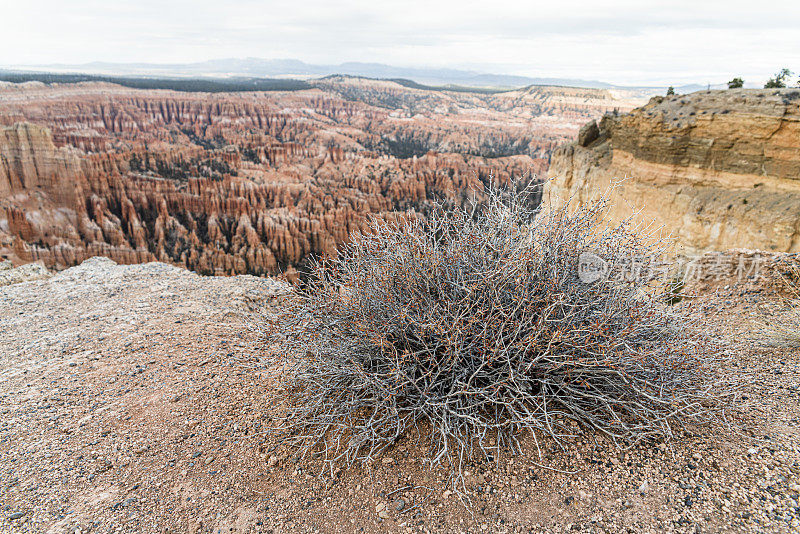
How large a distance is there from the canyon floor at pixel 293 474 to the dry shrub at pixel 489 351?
172mm

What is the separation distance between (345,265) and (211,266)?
28.4 meters

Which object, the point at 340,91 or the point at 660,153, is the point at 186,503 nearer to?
the point at 660,153

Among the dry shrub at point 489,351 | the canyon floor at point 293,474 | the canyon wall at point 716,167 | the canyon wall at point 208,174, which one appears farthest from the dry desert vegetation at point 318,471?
the canyon wall at point 716,167

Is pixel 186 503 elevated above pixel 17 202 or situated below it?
above

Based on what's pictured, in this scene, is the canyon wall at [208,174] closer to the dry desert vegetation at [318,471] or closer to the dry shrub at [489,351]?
the dry shrub at [489,351]

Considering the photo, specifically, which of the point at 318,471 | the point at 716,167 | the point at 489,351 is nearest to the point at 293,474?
the point at 318,471

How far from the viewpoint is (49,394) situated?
155 inches

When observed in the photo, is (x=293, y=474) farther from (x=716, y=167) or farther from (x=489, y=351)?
(x=716, y=167)

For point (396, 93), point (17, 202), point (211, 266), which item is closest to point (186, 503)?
point (211, 266)

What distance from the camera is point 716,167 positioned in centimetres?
828

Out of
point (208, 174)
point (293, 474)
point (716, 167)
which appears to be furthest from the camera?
point (208, 174)

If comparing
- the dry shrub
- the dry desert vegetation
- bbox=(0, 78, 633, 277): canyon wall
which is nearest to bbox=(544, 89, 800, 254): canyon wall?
the dry shrub

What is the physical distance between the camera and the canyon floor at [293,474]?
2172mm

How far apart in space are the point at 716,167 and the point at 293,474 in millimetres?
9706
